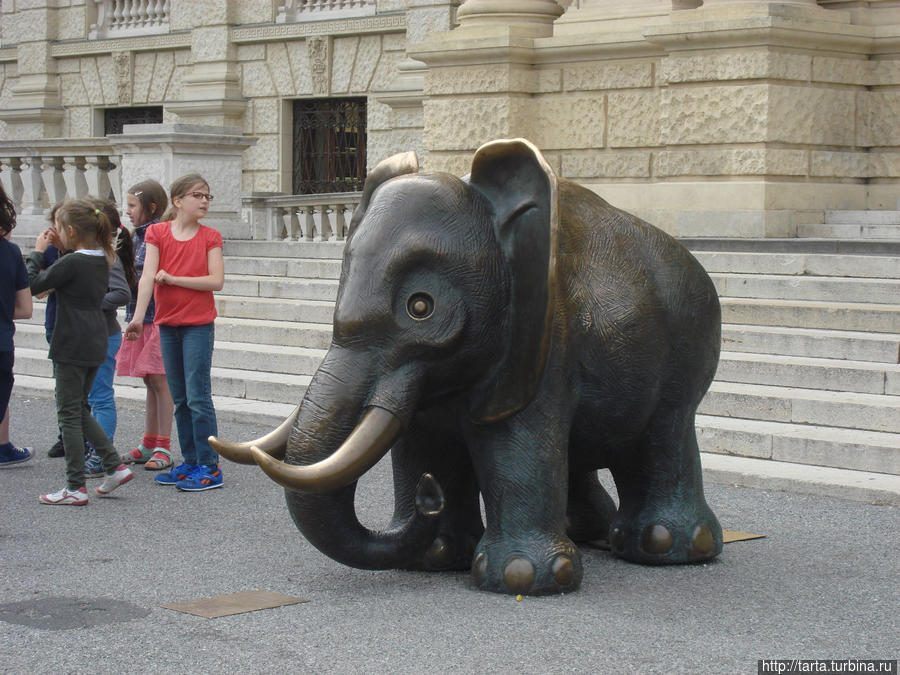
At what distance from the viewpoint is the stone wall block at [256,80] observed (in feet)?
70.0

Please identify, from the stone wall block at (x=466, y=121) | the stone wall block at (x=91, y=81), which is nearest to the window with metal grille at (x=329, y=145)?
the stone wall block at (x=91, y=81)

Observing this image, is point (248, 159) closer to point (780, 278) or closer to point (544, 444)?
point (780, 278)

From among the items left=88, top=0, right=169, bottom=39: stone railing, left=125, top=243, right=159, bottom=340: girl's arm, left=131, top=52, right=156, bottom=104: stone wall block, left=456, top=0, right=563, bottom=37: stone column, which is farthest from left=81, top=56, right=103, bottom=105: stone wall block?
left=125, top=243, right=159, bottom=340: girl's arm

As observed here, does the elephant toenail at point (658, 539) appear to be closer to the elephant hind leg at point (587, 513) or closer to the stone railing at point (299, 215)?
the elephant hind leg at point (587, 513)

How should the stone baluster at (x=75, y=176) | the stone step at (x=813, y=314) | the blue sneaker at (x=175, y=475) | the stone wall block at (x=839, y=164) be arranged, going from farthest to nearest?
the stone baluster at (x=75, y=176) < the stone wall block at (x=839, y=164) < the stone step at (x=813, y=314) < the blue sneaker at (x=175, y=475)

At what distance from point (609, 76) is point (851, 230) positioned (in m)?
2.95

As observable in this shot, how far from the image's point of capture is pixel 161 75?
2275 centimetres

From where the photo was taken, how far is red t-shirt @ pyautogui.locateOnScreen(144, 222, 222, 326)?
7.11 meters

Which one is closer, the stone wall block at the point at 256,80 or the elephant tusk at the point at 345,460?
the elephant tusk at the point at 345,460

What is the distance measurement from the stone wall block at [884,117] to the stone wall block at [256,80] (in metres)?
10.9

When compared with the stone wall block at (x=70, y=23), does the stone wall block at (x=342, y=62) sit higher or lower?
lower

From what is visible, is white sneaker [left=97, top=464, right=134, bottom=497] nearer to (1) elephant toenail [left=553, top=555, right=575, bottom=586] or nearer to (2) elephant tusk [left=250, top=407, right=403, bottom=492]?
(2) elephant tusk [left=250, top=407, right=403, bottom=492]

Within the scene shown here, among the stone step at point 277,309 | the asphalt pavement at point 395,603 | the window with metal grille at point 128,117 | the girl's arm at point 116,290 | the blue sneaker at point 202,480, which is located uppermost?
the window with metal grille at point 128,117

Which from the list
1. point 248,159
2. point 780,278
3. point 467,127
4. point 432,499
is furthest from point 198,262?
point 248,159
